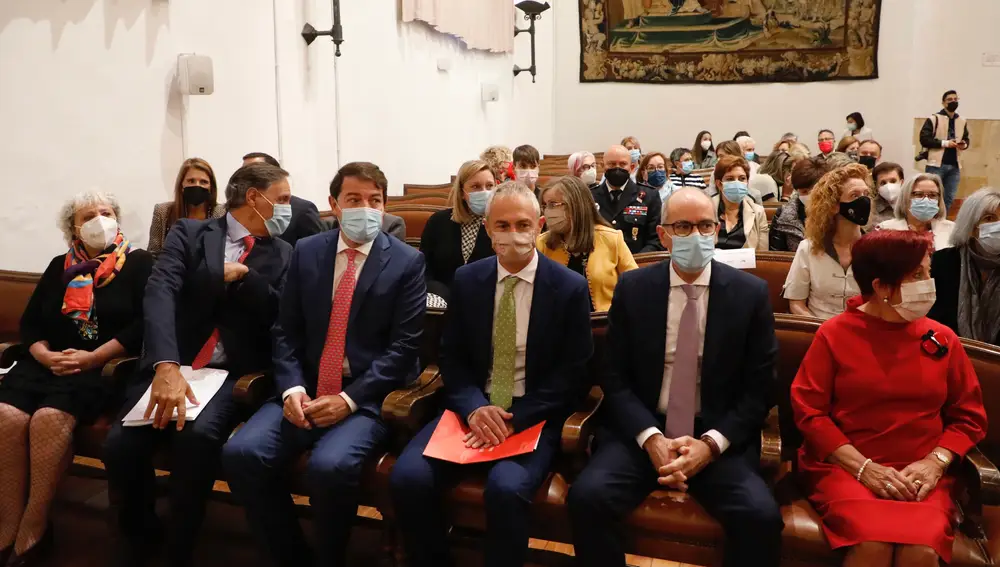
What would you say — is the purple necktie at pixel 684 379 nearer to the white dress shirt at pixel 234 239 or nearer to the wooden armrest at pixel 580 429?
the wooden armrest at pixel 580 429

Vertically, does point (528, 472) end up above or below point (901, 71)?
below

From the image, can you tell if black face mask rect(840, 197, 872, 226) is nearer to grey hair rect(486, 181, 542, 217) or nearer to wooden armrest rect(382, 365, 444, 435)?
grey hair rect(486, 181, 542, 217)

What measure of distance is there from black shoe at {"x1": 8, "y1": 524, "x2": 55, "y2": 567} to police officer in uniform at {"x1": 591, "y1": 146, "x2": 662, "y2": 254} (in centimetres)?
330

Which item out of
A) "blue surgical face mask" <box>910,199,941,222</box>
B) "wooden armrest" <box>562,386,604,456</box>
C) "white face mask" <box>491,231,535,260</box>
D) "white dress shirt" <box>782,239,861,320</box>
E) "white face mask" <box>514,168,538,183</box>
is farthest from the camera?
"white face mask" <box>514,168,538,183</box>

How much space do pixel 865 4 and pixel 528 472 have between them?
12886mm

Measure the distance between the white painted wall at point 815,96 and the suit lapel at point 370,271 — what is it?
11439 mm

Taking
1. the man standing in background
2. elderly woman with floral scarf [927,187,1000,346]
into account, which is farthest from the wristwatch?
the man standing in background

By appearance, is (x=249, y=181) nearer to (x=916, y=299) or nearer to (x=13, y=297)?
(x=13, y=297)

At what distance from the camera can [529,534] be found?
8.24 ft

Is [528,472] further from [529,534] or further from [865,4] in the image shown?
[865,4]

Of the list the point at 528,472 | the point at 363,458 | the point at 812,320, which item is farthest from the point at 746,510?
the point at 363,458

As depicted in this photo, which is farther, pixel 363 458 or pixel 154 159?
pixel 154 159

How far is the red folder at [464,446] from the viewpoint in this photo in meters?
2.59

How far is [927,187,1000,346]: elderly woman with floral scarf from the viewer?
3.09m
